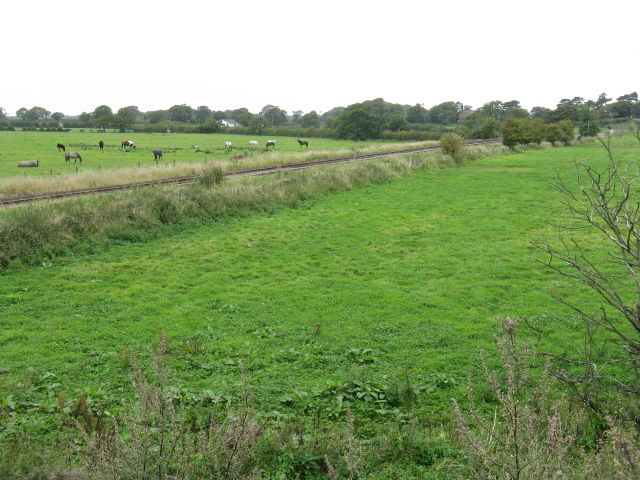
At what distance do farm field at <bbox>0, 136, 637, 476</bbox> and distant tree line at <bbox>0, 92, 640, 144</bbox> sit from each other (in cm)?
3391

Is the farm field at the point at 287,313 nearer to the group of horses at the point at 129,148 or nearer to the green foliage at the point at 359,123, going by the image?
the group of horses at the point at 129,148

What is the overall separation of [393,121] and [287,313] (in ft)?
267

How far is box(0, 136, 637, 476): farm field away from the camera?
6.59 m

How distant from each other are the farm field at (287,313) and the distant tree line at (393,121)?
3391cm

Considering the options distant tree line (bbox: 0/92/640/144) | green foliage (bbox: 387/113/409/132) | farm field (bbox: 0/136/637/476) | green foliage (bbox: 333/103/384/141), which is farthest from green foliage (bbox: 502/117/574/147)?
farm field (bbox: 0/136/637/476)

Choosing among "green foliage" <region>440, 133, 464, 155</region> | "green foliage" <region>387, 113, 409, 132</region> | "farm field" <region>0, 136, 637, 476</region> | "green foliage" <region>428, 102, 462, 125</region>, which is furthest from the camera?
"green foliage" <region>428, 102, 462, 125</region>

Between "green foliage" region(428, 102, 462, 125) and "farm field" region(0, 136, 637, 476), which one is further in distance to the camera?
"green foliage" region(428, 102, 462, 125)

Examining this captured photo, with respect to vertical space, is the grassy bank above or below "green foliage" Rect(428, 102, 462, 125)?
below

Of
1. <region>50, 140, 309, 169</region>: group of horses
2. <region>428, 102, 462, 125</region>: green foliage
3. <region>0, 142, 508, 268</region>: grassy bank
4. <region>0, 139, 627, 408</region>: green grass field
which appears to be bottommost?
<region>0, 139, 627, 408</region>: green grass field

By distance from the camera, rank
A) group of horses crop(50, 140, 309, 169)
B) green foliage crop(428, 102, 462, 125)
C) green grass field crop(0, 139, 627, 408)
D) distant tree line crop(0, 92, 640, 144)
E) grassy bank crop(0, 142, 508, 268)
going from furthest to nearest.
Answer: green foliage crop(428, 102, 462, 125) < distant tree line crop(0, 92, 640, 144) < group of horses crop(50, 140, 309, 169) < grassy bank crop(0, 142, 508, 268) < green grass field crop(0, 139, 627, 408)

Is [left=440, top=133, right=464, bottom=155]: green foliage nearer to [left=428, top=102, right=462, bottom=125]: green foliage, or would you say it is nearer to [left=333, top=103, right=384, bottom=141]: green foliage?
[left=333, top=103, right=384, bottom=141]: green foliage

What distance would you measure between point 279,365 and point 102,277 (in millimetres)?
6289

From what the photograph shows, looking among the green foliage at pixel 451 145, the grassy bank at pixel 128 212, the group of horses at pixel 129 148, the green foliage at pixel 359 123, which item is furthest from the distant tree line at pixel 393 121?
the grassy bank at pixel 128 212

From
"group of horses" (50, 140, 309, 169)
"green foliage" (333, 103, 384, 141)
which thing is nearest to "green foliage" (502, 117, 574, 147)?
"group of horses" (50, 140, 309, 169)
